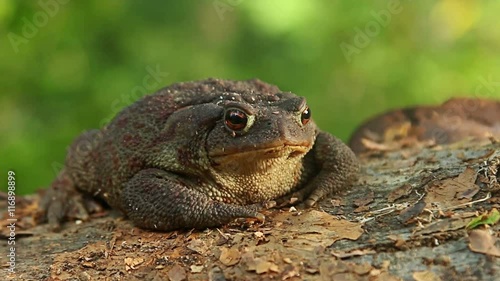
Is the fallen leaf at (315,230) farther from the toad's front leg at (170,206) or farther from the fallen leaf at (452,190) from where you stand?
the fallen leaf at (452,190)

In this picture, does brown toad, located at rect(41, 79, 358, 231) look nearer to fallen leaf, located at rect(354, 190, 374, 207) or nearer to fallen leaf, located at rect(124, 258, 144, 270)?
fallen leaf, located at rect(354, 190, 374, 207)

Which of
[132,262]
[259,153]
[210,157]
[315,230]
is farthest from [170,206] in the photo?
[315,230]

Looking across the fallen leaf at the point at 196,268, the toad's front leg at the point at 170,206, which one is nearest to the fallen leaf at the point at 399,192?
the toad's front leg at the point at 170,206

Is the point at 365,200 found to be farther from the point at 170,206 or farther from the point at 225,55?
the point at 225,55

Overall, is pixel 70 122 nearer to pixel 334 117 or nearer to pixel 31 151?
pixel 31 151

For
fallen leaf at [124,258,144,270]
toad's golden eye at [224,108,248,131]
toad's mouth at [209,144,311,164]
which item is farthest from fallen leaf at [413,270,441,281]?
fallen leaf at [124,258,144,270]

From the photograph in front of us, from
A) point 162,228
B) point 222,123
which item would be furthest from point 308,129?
point 162,228
